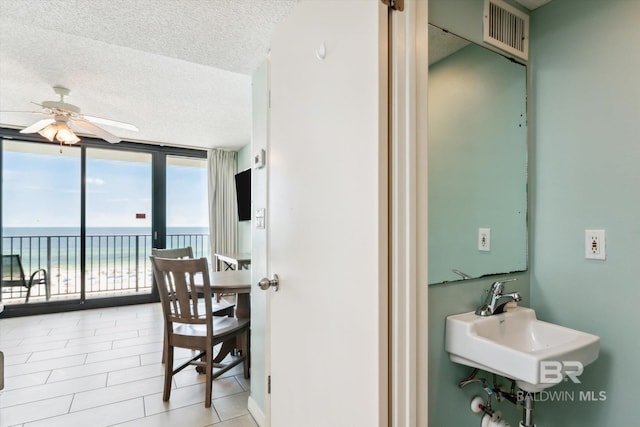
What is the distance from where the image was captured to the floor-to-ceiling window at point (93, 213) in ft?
14.0

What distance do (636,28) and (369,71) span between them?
1.14 m

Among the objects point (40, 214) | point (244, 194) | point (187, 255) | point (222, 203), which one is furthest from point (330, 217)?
point (40, 214)

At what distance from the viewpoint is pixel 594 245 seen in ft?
4.24

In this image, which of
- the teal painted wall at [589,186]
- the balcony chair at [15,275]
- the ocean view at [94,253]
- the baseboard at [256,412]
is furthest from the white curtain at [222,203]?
the teal painted wall at [589,186]

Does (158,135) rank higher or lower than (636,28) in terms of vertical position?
higher

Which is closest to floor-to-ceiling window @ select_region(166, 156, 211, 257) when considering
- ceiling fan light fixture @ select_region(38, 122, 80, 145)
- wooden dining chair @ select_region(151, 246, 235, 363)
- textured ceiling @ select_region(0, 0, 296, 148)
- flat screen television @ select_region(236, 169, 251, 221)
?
flat screen television @ select_region(236, 169, 251, 221)

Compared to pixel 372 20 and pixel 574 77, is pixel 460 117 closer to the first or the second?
pixel 574 77

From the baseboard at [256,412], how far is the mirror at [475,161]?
1397 millimetres

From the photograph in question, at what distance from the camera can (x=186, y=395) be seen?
7.27 feet

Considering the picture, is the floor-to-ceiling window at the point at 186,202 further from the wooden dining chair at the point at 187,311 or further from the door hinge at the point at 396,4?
the door hinge at the point at 396,4

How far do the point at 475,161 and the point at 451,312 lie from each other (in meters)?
0.69

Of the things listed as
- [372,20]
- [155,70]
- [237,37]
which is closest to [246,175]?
[155,70]

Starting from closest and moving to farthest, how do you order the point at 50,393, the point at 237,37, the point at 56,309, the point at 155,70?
the point at 237,37 → the point at 50,393 → the point at 155,70 → the point at 56,309

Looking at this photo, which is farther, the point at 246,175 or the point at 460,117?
the point at 246,175
